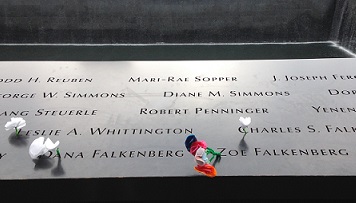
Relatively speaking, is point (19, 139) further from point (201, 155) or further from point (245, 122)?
point (245, 122)

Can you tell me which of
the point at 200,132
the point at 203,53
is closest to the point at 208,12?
the point at 203,53

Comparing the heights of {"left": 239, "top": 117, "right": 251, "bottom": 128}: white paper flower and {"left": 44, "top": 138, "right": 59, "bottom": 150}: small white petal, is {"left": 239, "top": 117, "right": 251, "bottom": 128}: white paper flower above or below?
above

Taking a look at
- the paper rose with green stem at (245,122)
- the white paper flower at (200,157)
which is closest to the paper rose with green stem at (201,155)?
the white paper flower at (200,157)

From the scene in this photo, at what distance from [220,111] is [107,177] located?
0.75 meters

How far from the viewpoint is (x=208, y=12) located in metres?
7.58

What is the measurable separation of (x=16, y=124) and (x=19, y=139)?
0.07m

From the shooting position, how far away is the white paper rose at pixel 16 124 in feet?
6.31

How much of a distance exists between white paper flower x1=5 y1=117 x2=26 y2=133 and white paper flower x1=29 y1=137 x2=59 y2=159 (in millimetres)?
214

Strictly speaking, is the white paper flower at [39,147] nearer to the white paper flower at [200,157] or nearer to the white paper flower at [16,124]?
the white paper flower at [16,124]

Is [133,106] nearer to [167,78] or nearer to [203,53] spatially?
[167,78]

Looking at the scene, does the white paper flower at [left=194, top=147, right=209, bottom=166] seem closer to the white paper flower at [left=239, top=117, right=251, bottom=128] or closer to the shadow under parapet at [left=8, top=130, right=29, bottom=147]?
the white paper flower at [left=239, top=117, right=251, bottom=128]

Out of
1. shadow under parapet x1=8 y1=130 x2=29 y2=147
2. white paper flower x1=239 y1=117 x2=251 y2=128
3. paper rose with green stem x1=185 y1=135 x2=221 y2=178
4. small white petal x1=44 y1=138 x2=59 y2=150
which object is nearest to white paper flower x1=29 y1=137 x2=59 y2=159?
small white petal x1=44 y1=138 x2=59 y2=150

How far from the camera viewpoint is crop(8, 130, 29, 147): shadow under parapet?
6.22 feet

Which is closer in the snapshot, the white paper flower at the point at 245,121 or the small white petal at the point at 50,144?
the small white petal at the point at 50,144
